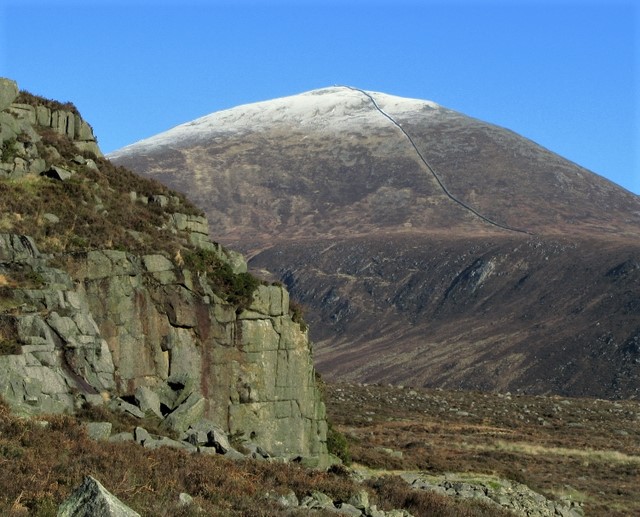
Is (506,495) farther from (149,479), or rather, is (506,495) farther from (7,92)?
(7,92)

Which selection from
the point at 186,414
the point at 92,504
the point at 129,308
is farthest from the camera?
the point at 129,308

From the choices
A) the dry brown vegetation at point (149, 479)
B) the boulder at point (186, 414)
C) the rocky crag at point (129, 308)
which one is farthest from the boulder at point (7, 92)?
the dry brown vegetation at point (149, 479)

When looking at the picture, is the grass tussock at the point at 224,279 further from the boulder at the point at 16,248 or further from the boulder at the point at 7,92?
the boulder at the point at 7,92

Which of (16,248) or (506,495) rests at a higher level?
(16,248)

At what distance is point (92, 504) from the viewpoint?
13.5 m

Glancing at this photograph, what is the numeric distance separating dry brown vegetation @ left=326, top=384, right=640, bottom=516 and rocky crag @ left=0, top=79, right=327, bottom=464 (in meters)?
10.6

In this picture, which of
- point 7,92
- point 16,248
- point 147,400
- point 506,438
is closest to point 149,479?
point 147,400

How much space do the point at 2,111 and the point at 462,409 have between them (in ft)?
175

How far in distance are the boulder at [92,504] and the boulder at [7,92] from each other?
23.2m

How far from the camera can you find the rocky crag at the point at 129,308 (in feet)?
88.2

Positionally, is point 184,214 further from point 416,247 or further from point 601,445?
point 416,247

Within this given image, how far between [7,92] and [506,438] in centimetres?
3661

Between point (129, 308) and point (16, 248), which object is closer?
point (16, 248)

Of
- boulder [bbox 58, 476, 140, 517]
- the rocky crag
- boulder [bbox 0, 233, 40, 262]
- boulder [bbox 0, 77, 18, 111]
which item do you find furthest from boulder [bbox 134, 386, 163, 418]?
boulder [bbox 58, 476, 140, 517]
